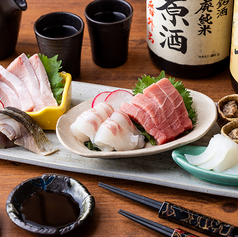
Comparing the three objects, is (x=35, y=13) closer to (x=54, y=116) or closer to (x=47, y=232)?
(x=54, y=116)

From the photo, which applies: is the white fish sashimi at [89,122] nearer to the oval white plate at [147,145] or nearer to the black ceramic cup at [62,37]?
the oval white plate at [147,145]

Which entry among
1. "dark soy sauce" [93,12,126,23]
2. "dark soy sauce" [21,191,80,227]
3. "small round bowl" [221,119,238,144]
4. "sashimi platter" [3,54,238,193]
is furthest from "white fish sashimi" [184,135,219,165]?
"dark soy sauce" [93,12,126,23]

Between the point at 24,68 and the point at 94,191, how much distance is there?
84 cm

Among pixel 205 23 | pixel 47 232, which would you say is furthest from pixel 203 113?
pixel 47 232

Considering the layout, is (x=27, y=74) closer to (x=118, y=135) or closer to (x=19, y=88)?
(x=19, y=88)

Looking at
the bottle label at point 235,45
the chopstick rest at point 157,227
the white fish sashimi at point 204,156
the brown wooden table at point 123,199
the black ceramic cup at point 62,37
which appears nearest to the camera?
the chopstick rest at point 157,227

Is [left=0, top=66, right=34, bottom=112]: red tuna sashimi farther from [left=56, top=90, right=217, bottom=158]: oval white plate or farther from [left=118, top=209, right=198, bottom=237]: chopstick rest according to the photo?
[left=118, top=209, right=198, bottom=237]: chopstick rest

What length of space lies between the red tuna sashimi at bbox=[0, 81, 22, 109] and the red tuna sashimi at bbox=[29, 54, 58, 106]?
5.7 inches

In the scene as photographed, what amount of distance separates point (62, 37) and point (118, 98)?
0.66 meters

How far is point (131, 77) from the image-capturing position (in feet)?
8.20

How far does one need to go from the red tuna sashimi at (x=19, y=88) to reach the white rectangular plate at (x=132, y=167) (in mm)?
243

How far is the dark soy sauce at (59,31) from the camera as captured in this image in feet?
7.73

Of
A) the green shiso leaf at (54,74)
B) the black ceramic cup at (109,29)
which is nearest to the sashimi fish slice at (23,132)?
the green shiso leaf at (54,74)

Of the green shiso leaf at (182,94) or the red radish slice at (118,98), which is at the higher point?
the green shiso leaf at (182,94)
